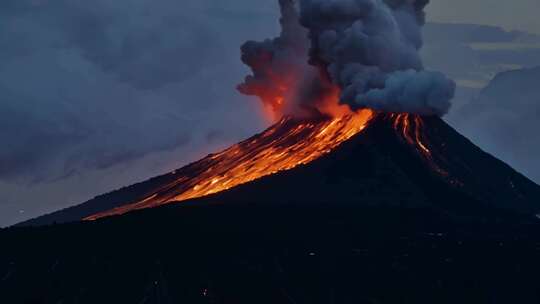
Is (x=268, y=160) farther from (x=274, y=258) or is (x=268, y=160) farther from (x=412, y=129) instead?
(x=274, y=258)

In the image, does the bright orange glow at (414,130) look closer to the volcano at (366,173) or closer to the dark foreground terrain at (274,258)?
the volcano at (366,173)

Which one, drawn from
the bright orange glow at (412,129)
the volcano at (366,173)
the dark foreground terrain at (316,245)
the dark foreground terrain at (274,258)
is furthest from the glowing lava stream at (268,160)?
the dark foreground terrain at (274,258)

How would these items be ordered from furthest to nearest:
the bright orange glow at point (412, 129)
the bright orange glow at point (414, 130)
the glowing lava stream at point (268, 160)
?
the bright orange glow at point (412, 129)
the bright orange glow at point (414, 130)
the glowing lava stream at point (268, 160)

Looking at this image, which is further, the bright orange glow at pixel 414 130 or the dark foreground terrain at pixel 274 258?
the bright orange glow at pixel 414 130

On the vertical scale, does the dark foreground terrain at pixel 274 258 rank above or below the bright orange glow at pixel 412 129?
below

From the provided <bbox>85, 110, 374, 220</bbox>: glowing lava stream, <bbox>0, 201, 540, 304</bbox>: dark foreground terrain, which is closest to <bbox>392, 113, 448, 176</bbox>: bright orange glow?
<bbox>85, 110, 374, 220</bbox>: glowing lava stream

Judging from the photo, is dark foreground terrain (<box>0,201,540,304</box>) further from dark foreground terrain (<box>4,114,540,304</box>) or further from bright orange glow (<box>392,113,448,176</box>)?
bright orange glow (<box>392,113,448,176</box>)

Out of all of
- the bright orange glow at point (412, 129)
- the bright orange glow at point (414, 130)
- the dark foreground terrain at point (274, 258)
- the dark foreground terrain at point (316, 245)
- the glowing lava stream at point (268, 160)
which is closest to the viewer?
the dark foreground terrain at point (274, 258)
